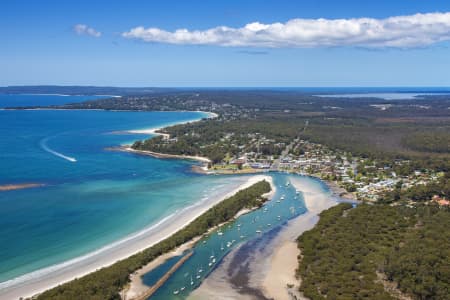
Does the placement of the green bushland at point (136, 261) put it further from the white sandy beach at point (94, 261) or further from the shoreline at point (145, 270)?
the white sandy beach at point (94, 261)

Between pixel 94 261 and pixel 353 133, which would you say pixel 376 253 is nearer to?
pixel 94 261

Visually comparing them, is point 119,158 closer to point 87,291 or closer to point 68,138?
point 68,138

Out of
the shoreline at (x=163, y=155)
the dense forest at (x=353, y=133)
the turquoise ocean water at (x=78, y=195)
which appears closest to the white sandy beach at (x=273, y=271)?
the turquoise ocean water at (x=78, y=195)

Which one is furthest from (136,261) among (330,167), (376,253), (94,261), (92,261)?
(330,167)

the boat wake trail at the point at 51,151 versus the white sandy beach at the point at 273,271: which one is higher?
the boat wake trail at the point at 51,151

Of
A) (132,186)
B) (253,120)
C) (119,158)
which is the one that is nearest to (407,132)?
(253,120)
